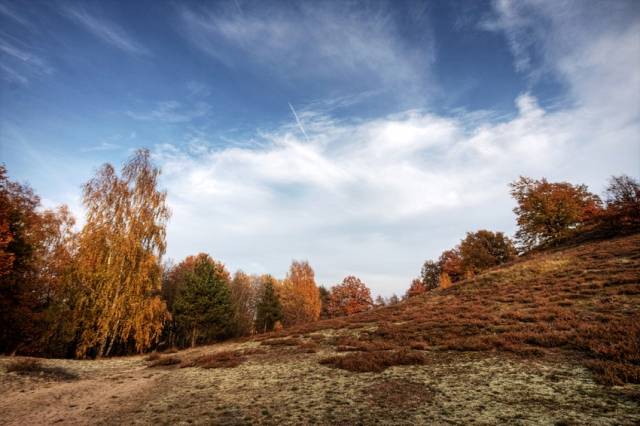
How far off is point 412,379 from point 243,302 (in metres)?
57.0

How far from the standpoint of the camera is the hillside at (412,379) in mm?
5359

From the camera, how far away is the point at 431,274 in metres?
74.2

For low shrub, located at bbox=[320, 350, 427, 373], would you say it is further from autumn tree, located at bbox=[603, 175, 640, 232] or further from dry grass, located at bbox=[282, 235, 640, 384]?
autumn tree, located at bbox=[603, 175, 640, 232]

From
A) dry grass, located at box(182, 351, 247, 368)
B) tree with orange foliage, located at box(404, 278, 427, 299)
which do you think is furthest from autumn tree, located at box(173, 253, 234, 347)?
tree with orange foliage, located at box(404, 278, 427, 299)

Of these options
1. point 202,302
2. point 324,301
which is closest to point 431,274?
point 324,301

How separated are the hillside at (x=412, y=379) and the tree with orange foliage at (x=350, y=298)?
51.3m

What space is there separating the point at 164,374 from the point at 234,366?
2.74m

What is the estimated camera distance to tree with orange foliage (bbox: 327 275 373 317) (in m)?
64.3

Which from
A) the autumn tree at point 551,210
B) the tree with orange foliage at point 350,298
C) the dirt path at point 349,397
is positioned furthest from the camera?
the tree with orange foliage at point 350,298

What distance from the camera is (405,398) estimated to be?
611 cm

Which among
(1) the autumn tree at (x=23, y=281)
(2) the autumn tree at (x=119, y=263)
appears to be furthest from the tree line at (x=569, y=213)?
(1) the autumn tree at (x=23, y=281)

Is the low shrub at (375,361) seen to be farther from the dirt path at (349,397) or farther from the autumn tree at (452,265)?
the autumn tree at (452,265)

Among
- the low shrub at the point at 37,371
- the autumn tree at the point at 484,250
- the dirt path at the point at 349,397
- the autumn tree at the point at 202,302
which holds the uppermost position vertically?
the autumn tree at the point at 484,250

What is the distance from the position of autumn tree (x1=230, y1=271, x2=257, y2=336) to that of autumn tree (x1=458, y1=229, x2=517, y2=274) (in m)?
42.7
